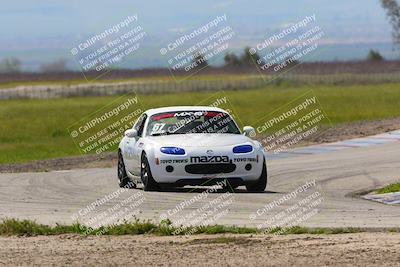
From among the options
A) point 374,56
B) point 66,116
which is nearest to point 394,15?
point 374,56

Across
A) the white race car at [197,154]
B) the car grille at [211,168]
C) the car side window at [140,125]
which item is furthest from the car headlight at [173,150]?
the car side window at [140,125]

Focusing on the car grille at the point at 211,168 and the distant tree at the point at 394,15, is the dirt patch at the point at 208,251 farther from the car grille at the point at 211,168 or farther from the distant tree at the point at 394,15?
the distant tree at the point at 394,15

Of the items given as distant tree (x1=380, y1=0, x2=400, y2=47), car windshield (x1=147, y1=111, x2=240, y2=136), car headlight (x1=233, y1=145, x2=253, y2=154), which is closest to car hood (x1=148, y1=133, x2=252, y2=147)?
car headlight (x1=233, y1=145, x2=253, y2=154)

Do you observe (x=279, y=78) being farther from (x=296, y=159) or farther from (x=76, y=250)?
(x=76, y=250)

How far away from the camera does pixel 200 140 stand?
18719 mm

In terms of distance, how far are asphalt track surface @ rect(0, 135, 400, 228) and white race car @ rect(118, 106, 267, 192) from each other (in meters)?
0.25

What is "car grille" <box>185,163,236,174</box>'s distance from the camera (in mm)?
18375

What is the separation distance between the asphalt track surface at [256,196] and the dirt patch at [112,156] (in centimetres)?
324

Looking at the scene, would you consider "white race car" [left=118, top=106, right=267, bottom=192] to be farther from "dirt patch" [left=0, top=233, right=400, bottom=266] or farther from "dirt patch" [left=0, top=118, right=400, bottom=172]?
"dirt patch" [left=0, top=118, right=400, bottom=172]

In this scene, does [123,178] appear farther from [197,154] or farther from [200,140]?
[197,154]

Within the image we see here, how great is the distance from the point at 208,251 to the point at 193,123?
7.99 metres

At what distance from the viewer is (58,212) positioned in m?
15.9

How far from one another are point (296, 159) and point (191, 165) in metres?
8.26

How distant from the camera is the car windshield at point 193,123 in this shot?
1941 cm
